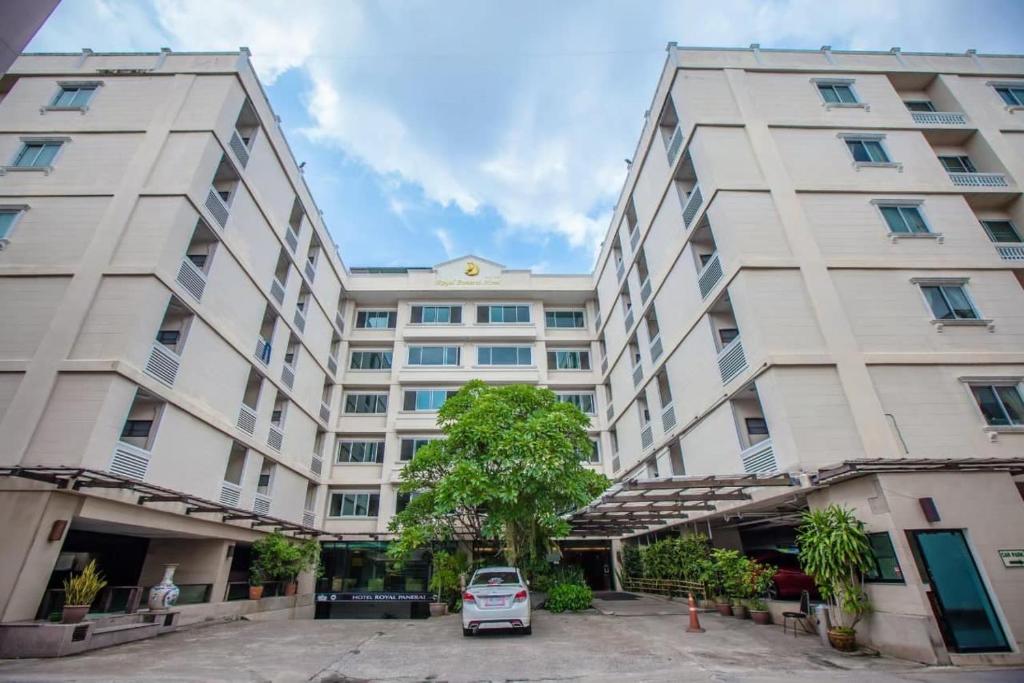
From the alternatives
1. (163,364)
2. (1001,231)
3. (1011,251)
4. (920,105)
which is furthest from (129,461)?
(920,105)

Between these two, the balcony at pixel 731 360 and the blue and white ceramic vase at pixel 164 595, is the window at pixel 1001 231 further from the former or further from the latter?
the blue and white ceramic vase at pixel 164 595

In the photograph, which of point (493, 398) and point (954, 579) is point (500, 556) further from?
point (954, 579)

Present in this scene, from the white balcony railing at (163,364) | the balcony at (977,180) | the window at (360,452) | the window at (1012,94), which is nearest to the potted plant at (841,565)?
the balcony at (977,180)

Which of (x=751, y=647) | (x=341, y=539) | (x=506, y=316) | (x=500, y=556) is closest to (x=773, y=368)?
(x=751, y=647)

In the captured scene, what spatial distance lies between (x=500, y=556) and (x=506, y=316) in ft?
47.6

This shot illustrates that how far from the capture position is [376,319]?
30.1 meters

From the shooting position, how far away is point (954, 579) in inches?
345

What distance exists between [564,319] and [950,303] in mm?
19114

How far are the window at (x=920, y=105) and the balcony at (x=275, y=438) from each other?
28.3 meters

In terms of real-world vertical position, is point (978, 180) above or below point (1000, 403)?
above

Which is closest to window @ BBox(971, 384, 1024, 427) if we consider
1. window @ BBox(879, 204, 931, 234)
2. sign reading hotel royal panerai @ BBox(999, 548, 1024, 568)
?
sign reading hotel royal panerai @ BBox(999, 548, 1024, 568)

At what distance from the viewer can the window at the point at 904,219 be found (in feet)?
48.7

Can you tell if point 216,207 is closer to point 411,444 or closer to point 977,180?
point 411,444

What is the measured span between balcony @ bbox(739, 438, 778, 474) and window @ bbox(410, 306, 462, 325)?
19.2 meters
